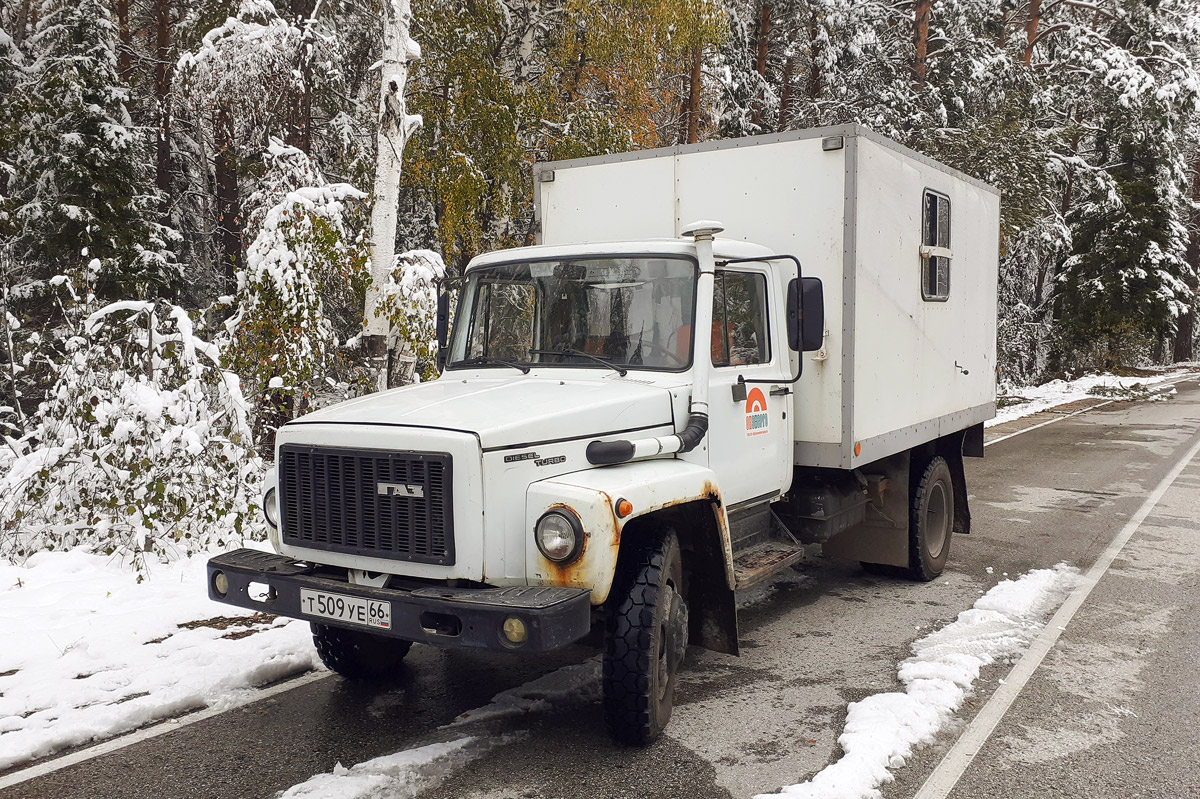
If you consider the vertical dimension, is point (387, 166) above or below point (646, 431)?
above

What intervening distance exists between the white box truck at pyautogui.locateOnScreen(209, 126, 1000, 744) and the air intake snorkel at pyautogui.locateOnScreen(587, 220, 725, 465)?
12mm

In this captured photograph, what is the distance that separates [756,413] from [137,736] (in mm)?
3662

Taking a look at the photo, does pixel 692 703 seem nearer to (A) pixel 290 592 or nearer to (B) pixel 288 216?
(A) pixel 290 592

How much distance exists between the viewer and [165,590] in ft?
22.7

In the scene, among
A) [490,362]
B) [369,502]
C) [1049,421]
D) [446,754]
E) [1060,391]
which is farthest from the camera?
[1060,391]

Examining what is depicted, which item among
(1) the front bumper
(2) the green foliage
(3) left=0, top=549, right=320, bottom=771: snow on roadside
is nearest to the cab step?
(1) the front bumper

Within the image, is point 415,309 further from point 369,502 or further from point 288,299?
point 369,502

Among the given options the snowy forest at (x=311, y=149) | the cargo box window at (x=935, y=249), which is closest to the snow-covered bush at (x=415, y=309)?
the snowy forest at (x=311, y=149)

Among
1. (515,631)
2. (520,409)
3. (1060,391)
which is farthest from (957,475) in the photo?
(1060,391)

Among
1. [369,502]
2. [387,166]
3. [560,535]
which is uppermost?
[387,166]

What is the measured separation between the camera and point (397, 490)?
422 centimetres

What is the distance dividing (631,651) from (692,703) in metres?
0.98

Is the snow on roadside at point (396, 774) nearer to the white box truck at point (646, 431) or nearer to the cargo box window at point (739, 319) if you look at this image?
the white box truck at point (646, 431)

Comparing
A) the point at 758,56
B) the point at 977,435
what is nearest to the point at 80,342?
the point at 977,435
